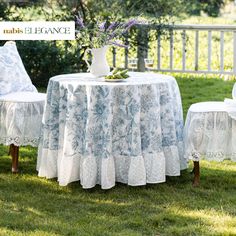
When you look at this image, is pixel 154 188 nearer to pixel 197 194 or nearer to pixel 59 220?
pixel 197 194

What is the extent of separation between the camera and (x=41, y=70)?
31.0 ft

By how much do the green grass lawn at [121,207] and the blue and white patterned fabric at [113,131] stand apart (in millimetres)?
132

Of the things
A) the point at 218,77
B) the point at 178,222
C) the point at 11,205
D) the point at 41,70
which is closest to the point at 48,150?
the point at 11,205

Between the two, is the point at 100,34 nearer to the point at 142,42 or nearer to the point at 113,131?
the point at 113,131

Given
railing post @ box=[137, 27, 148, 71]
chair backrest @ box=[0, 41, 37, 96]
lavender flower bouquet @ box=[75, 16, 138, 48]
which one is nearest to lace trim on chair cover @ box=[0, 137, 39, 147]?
chair backrest @ box=[0, 41, 37, 96]

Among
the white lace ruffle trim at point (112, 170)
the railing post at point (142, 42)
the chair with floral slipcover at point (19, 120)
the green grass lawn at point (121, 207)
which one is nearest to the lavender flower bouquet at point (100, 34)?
the chair with floral slipcover at point (19, 120)

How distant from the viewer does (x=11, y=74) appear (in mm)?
5812

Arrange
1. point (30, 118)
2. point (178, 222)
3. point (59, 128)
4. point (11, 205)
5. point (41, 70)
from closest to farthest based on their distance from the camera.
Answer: point (178, 222), point (11, 205), point (59, 128), point (30, 118), point (41, 70)

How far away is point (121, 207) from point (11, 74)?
5.93ft

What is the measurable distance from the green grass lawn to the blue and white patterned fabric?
132mm

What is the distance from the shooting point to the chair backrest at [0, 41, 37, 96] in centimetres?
574

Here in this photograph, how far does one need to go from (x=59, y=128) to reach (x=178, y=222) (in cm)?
121

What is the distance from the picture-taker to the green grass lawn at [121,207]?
409 centimetres

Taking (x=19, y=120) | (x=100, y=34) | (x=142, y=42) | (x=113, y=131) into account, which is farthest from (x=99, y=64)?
(x=142, y=42)
